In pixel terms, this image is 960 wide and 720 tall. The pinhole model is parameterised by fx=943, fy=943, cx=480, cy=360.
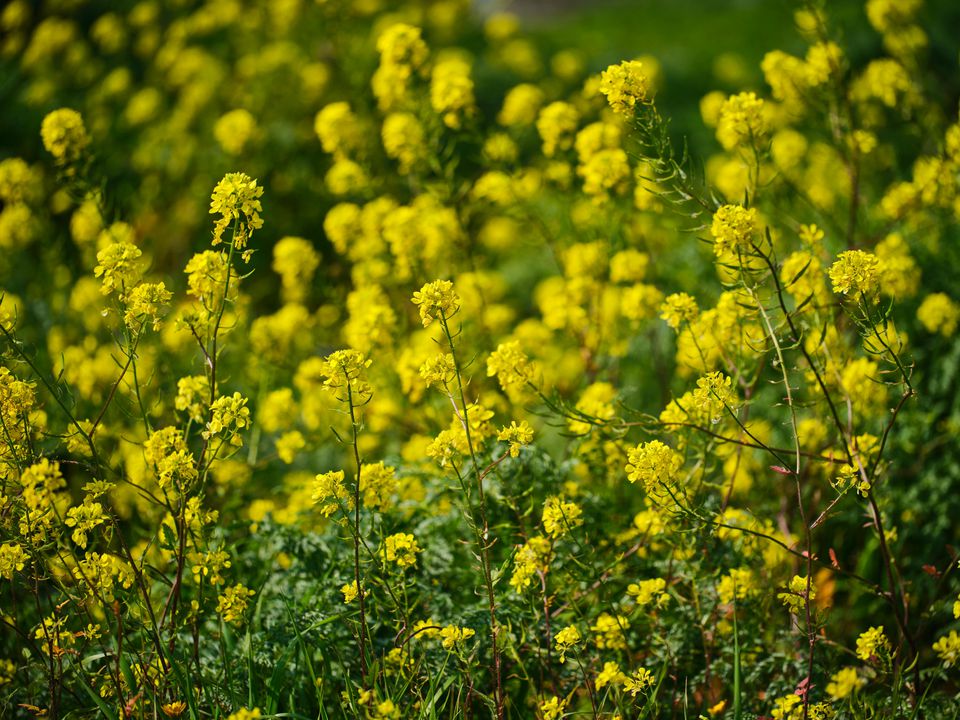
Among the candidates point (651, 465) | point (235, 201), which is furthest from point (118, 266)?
point (651, 465)

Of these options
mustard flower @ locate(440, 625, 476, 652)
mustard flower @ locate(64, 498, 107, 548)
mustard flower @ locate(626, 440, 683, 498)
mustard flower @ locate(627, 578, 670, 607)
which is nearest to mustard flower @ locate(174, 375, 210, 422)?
mustard flower @ locate(64, 498, 107, 548)

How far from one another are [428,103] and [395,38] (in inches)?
10.4

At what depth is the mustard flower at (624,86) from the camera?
2.30 m

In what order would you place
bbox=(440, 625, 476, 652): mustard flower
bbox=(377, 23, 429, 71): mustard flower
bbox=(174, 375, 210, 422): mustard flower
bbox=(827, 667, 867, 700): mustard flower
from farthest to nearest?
bbox=(377, 23, 429, 71): mustard flower
bbox=(174, 375, 210, 422): mustard flower
bbox=(827, 667, 867, 700): mustard flower
bbox=(440, 625, 476, 652): mustard flower

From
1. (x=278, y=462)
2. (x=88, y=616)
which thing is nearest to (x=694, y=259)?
(x=278, y=462)

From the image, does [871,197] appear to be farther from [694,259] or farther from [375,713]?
[375,713]

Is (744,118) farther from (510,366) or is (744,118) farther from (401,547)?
(401,547)

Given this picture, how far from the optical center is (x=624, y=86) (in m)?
2.31

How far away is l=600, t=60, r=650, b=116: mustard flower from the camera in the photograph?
7.55 ft

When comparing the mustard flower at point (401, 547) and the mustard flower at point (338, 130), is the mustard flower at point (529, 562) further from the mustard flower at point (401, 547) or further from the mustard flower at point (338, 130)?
the mustard flower at point (338, 130)

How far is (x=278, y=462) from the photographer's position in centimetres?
418

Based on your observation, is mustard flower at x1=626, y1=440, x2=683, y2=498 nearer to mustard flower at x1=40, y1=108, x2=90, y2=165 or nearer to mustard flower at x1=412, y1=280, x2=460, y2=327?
mustard flower at x1=412, y1=280, x2=460, y2=327

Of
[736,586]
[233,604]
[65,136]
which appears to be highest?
[65,136]

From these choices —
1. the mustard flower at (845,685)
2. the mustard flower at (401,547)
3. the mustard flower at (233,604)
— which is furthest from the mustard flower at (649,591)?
the mustard flower at (233,604)
